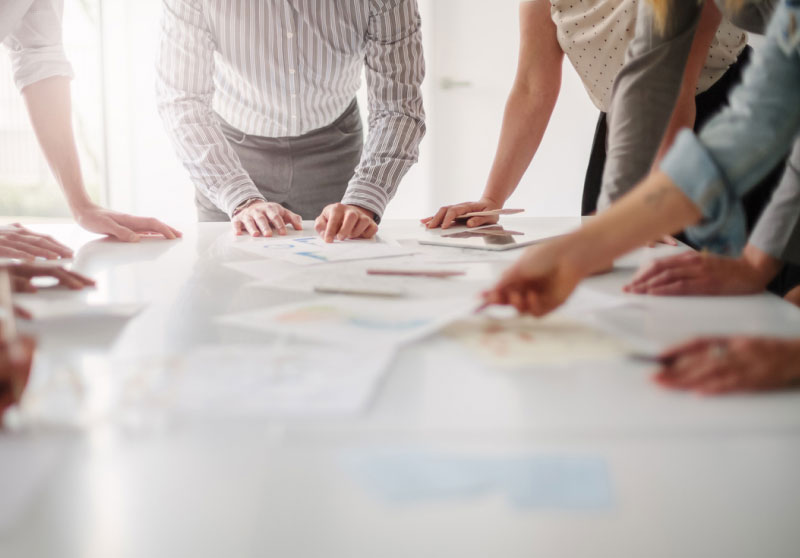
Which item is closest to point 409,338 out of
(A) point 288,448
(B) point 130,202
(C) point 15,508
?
(A) point 288,448

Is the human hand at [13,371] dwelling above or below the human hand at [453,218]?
below

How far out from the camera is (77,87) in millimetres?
4062

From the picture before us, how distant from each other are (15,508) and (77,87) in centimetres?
420

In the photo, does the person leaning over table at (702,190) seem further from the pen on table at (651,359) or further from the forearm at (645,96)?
the forearm at (645,96)

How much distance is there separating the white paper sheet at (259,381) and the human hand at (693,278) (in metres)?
0.43

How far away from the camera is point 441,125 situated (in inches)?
151

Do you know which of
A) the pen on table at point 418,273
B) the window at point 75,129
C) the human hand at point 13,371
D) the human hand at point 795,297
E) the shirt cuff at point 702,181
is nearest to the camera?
the human hand at point 13,371

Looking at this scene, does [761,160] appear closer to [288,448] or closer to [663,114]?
[663,114]

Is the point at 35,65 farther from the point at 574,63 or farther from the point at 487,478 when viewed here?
the point at 487,478

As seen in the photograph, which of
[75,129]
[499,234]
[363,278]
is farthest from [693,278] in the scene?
[75,129]

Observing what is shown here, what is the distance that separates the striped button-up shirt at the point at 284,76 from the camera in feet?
5.75

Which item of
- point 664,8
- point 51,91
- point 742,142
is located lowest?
point 742,142

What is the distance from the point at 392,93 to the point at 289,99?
29 cm

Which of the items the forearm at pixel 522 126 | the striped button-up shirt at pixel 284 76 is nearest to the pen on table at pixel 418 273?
the striped button-up shirt at pixel 284 76
